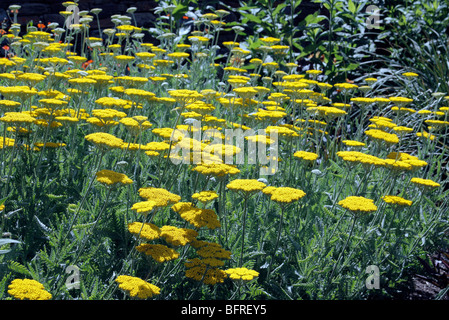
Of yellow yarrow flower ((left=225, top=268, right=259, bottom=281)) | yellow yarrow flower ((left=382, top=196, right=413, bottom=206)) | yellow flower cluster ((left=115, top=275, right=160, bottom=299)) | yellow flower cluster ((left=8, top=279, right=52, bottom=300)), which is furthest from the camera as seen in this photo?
yellow yarrow flower ((left=382, top=196, right=413, bottom=206))

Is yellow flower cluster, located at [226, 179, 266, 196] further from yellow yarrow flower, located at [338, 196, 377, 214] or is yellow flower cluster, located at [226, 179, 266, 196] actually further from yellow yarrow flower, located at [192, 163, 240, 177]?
yellow yarrow flower, located at [338, 196, 377, 214]

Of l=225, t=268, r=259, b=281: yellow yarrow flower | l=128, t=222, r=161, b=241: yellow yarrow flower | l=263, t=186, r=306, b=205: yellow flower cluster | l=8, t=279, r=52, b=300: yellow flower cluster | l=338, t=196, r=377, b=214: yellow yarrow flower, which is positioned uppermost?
l=263, t=186, r=306, b=205: yellow flower cluster

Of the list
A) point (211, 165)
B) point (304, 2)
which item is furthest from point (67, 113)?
point (304, 2)

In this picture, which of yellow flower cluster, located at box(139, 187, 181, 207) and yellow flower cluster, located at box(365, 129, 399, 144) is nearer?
yellow flower cluster, located at box(139, 187, 181, 207)

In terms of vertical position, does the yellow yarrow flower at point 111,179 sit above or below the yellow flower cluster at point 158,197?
above

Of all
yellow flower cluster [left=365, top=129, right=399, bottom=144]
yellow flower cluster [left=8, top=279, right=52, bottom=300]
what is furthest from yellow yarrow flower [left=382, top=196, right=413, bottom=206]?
yellow flower cluster [left=8, top=279, right=52, bottom=300]

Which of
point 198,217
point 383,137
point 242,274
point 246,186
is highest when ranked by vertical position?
point 383,137

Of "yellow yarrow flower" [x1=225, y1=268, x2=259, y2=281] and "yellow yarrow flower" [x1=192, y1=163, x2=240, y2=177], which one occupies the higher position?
"yellow yarrow flower" [x1=192, y1=163, x2=240, y2=177]

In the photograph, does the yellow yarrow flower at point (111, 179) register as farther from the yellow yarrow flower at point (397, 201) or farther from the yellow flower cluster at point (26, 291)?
the yellow yarrow flower at point (397, 201)

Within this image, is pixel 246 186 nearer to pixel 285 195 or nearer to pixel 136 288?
pixel 285 195

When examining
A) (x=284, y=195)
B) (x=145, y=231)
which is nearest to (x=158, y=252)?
(x=145, y=231)

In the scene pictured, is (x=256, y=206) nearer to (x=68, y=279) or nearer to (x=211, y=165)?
(x=211, y=165)

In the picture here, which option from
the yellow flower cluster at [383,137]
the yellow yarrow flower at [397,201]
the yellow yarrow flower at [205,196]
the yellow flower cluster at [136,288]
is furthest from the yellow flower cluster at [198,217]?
the yellow flower cluster at [383,137]

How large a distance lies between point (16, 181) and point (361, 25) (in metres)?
4.17
